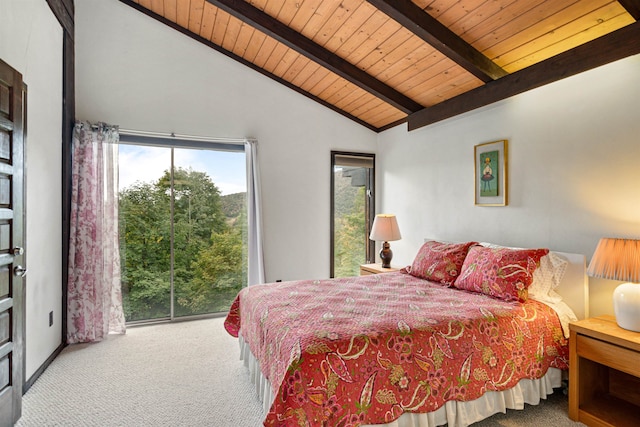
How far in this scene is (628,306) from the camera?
1922 mm

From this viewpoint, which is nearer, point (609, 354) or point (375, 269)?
point (609, 354)

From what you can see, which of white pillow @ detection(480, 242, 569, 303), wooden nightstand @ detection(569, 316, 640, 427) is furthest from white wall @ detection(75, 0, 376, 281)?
wooden nightstand @ detection(569, 316, 640, 427)

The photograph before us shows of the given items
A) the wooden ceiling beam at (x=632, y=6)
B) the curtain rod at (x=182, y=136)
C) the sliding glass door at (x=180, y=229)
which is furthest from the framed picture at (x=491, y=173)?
the sliding glass door at (x=180, y=229)

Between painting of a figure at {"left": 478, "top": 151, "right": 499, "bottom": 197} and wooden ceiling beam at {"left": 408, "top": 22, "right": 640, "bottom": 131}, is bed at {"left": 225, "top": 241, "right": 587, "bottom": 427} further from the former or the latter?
wooden ceiling beam at {"left": 408, "top": 22, "right": 640, "bottom": 131}

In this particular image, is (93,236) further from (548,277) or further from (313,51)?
(548,277)

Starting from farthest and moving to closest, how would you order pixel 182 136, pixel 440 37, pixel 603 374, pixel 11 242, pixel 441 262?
pixel 182 136
pixel 441 262
pixel 440 37
pixel 603 374
pixel 11 242

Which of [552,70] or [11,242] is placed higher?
[552,70]

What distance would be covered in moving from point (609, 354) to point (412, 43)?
2677 mm

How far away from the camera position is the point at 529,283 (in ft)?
7.70

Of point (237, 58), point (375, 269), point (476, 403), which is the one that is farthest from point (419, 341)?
point (237, 58)

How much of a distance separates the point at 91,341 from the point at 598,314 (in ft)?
14.2

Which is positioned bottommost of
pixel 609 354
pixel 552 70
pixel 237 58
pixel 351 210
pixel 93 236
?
pixel 609 354

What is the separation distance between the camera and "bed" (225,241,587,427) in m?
1.56

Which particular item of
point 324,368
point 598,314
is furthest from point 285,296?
point 598,314
